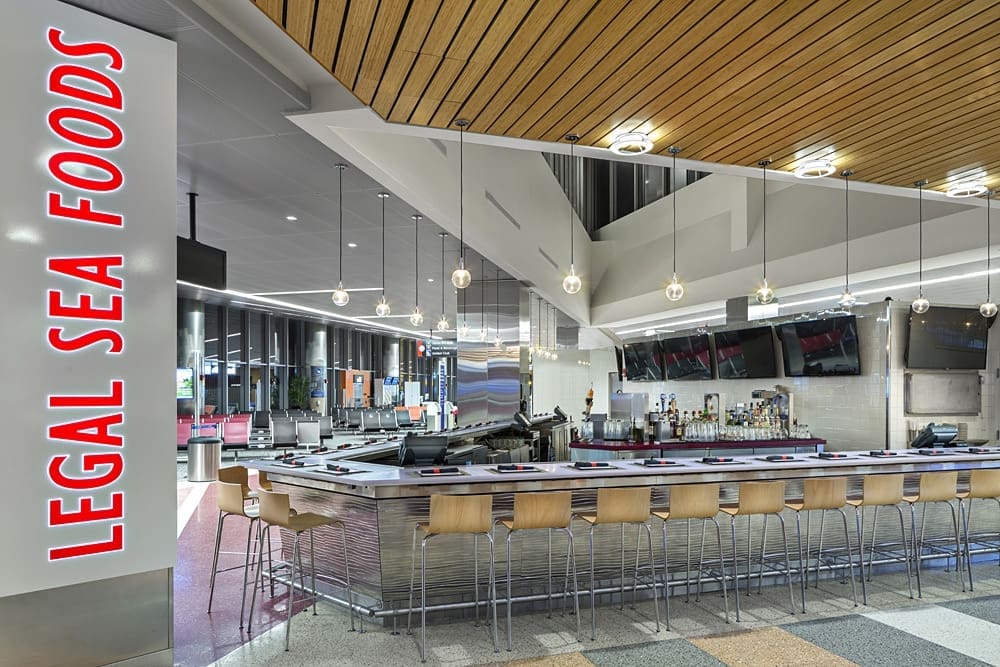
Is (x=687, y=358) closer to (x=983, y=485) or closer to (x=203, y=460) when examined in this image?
(x=983, y=485)

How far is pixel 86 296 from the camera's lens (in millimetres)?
3027

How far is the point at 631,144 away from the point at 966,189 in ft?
10.8

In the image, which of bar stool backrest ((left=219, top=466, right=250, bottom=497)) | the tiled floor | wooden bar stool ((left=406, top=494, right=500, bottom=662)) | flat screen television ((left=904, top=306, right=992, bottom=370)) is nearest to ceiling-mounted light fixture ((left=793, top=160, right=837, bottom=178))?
the tiled floor

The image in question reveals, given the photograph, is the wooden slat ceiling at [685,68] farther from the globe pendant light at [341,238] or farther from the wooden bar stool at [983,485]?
the wooden bar stool at [983,485]

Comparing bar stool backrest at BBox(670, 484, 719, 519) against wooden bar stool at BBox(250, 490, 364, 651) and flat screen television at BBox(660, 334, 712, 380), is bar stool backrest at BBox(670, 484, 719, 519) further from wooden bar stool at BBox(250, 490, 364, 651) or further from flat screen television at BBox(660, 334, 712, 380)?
flat screen television at BBox(660, 334, 712, 380)

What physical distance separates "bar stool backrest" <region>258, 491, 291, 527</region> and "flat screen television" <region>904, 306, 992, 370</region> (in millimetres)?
8103

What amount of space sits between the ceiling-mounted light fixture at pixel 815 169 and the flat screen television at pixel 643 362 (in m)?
8.05

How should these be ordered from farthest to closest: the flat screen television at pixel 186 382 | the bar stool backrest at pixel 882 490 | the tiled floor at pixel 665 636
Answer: the flat screen television at pixel 186 382 < the bar stool backrest at pixel 882 490 < the tiled floor at pixel 665 636

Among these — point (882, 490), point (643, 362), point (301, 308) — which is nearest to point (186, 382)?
point (301, 308)

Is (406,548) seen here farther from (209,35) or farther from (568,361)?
(568,361)

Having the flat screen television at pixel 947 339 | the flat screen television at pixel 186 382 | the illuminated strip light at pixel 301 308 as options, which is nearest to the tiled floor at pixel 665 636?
the flat screen television at pixel 947 339

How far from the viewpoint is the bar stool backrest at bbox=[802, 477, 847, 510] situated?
4777 mm

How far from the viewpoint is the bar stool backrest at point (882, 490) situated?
4.99 m

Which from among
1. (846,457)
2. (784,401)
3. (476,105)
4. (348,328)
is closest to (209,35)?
(476,105)
